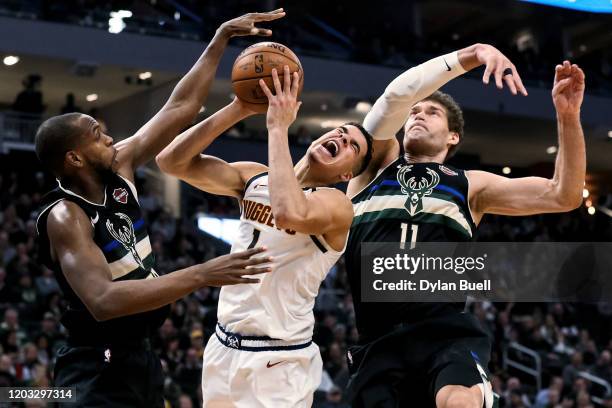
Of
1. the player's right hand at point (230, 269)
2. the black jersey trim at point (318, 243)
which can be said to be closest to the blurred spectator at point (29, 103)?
the black jersey trim at point (318, 243)

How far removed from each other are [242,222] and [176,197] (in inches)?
636

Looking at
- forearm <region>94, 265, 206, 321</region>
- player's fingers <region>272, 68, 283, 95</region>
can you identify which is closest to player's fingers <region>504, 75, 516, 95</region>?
player's fingers <region>272, 68, 283, 95</region>

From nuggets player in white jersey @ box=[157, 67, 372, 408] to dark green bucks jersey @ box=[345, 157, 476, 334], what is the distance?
29 cm

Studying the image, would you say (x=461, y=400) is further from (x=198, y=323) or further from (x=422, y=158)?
(x=198, y=323)

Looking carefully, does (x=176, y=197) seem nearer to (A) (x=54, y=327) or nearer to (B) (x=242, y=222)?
(A) (x=54, y=327)

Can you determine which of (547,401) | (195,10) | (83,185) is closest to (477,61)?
(83,185)

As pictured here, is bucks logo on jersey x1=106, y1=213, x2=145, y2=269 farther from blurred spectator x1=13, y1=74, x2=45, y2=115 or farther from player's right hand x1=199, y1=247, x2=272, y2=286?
blurred spectator x1=13, y1=74, x2=45, y2=115

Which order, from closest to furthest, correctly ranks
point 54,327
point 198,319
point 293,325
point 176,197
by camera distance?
1. point 293,325
2. point 54,327
3. point 198,319
4. point 176,197

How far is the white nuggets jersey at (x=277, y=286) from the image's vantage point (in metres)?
5.06

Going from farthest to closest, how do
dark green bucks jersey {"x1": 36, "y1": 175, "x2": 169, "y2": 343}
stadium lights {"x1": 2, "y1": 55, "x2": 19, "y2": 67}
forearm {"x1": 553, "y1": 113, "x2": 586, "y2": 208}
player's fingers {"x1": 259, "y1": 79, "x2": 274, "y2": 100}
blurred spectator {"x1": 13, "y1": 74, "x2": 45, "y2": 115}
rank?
blurred spectator {"x1": 13, "y1": 74, "x2": 45, "y2": 115} < stadium lights {"x1": 2, "y1": 55, "x2": 19, "y2": 67} < forearm {"x1": 553, "y1": 113, "x2": 586, "y2": 208} < player's fingers {"x1": 259, "y1": 79, "x2": 274, "y2": 100} < dark green bucks jersey {"x1": 36, "y1": 175, "x2": 169, "y2": 343}

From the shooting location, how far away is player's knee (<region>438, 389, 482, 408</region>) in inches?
193

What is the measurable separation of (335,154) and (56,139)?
4.76ft

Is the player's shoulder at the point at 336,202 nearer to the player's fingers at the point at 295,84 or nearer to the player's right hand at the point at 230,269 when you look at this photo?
the player's fingers at the point at 295,84

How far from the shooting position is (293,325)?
5.12m
